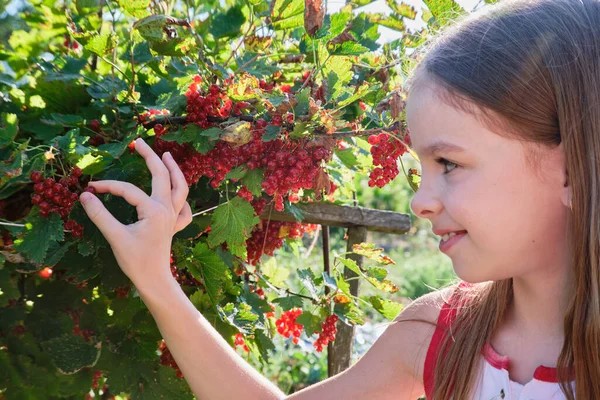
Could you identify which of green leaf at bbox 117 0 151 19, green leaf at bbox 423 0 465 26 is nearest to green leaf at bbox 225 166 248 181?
green leaf at bbox 117 0 151 19

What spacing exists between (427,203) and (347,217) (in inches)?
32.6

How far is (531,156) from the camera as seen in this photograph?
113 cm

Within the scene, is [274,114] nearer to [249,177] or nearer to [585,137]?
[249,177]

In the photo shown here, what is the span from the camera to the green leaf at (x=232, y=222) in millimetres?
1396

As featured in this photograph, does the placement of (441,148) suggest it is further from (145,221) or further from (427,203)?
(145,221)

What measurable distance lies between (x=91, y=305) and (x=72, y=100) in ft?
1.41

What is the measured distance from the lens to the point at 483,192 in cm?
110

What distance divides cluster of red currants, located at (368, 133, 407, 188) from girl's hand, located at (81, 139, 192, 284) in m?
0.37

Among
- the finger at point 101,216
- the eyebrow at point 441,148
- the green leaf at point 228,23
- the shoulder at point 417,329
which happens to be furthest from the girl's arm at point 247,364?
the green leaf at point 228,23

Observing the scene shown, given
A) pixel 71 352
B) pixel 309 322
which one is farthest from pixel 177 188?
pixel 309 322

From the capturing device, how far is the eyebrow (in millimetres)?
1111

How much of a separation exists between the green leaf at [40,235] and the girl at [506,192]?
0.41ft

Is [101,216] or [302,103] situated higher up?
[302,103]

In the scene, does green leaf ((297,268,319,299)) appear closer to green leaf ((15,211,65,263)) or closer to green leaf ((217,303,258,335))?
green leaf ((217,303,258,335))
